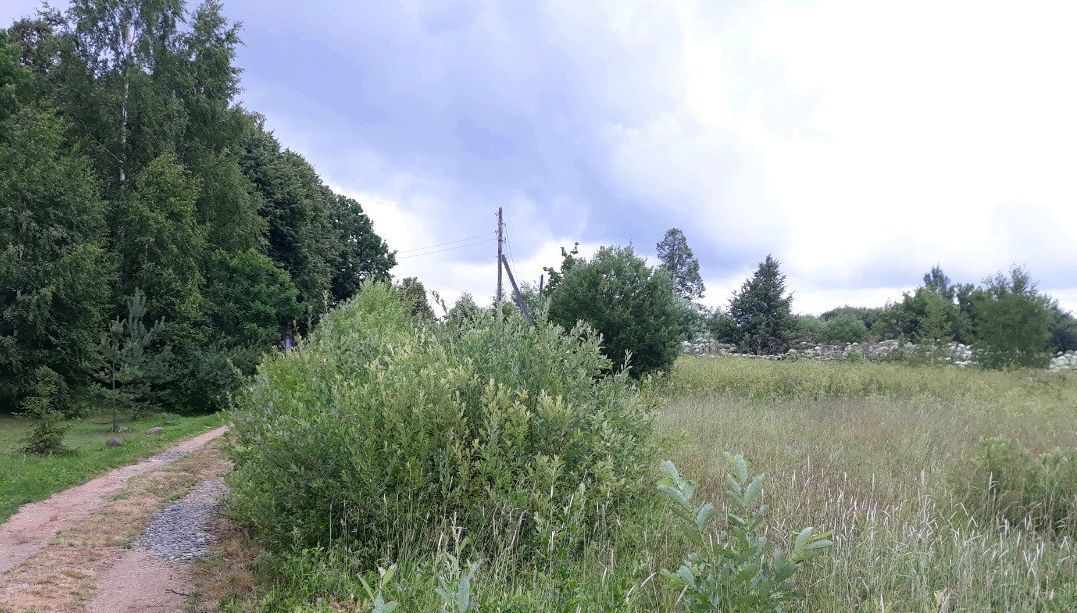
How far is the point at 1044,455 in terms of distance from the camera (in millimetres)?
5719

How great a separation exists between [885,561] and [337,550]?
3345mm

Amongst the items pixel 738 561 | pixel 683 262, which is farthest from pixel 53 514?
pixel 683 262

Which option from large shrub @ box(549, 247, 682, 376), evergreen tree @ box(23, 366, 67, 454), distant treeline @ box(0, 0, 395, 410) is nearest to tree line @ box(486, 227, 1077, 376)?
large shrub @ box(549, 247, 682, 376)

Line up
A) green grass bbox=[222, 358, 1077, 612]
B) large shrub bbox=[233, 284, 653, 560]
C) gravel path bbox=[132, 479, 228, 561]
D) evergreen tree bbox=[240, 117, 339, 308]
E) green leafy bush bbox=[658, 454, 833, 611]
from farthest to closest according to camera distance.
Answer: evergreen tree bbox=[240, 117, 339, 308] → gravel path bbox=[132, 479, 228, 561] → large shrub bbox=[233, 284, 653, 560] → green grass bbox=[222, 358, 1077, 612] → green leafy bush bbox=[658, 454, 833, 611]

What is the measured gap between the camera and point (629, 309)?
16469 millimetres

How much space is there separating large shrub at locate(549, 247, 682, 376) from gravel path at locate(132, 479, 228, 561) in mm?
9743

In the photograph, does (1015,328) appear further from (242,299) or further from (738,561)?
(242,299)

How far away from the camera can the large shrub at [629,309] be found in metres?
16.3

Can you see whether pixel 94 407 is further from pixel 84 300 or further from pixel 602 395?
pixel 602 395

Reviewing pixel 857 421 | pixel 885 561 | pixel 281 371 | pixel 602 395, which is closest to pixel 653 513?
pixel 602 395

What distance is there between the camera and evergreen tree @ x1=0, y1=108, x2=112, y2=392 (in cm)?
1761

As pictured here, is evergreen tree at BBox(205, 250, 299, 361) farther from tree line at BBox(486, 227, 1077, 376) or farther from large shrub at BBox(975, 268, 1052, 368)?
large shrub at BBox(975, 268, 1052, 368)

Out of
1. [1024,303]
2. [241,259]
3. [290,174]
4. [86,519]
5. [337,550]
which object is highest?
[290,174]

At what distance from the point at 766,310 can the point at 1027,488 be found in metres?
29.1
